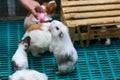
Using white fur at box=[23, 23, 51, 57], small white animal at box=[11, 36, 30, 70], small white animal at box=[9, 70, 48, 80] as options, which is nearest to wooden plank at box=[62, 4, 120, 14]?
white fur at box=[23, 23, 51, 57]

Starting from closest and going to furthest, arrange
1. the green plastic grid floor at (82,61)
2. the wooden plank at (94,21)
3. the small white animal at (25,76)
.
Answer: the small white animal at (25,76) → the green plastic grid floor at (82,61) → the wooden plank at (94,21)

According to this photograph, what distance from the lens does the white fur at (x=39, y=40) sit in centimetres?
295

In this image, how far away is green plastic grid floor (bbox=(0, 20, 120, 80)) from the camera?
9.66 ft

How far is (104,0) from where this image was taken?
336cm

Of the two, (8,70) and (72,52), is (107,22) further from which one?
(8,70)

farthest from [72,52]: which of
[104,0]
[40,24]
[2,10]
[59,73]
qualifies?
[2,10]

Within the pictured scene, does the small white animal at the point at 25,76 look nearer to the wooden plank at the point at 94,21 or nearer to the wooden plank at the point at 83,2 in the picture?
the wooden plank at the point at 94,21

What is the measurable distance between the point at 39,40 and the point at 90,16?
0.52 meters

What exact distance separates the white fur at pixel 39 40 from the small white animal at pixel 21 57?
6 centimetres

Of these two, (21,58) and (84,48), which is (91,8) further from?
(21,58)

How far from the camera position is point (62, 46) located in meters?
2.75

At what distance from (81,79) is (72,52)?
263 millimetres

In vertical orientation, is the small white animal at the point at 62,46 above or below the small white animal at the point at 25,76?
above

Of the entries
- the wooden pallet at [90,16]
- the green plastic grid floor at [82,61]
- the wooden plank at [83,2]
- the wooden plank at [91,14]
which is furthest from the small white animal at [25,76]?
the wooden plank at [83,2]
